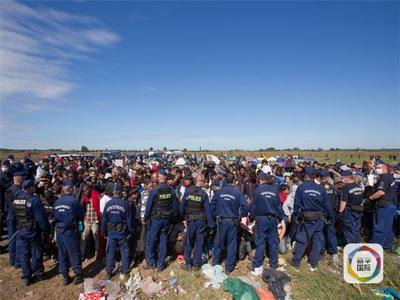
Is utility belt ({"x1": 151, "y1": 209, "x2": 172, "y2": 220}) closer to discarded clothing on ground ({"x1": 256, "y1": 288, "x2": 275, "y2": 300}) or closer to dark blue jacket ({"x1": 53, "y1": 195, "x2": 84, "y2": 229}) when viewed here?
dark blue jacket ({"x1": 53, "y1": 195, "x2": 84, "y2": 229})

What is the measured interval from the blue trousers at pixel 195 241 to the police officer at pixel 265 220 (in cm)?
128

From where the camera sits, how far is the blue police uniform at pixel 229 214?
240 inches

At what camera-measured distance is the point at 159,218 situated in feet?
20.2

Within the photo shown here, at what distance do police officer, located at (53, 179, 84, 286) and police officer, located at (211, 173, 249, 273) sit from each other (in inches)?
124

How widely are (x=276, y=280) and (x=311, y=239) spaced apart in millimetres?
1447

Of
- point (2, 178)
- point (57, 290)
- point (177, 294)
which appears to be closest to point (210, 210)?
point (177, 294)

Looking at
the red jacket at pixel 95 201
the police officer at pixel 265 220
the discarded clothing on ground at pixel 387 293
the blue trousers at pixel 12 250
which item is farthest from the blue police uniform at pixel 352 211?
the blue trousers at pixel 12 250

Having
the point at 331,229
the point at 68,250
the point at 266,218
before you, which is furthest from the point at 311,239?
the point at 68,250

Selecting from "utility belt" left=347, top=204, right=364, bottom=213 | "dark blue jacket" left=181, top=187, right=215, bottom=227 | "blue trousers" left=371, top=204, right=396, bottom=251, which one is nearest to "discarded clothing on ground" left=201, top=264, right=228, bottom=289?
"dark blue jacket" left=181, top=187, right=215, bottom=227

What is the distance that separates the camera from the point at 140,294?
5.53 meters

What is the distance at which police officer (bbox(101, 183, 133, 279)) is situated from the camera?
5.93 metres

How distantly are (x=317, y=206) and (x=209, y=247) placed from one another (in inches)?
115

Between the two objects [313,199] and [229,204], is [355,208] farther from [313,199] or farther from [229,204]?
[229,204]

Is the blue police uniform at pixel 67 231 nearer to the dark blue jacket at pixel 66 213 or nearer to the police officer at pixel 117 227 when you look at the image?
the dark blue jacket at pixel 66 213
